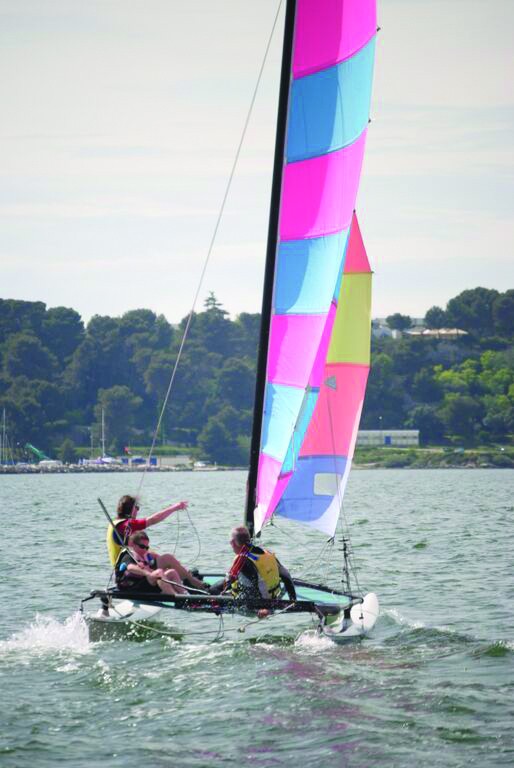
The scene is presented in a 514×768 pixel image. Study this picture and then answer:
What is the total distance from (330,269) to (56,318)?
171 metres

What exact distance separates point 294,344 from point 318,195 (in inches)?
70.5

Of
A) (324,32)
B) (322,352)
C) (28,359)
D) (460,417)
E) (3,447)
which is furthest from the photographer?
(28,359)

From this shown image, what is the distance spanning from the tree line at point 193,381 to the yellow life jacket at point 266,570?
142 meters

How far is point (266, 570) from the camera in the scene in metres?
14.7

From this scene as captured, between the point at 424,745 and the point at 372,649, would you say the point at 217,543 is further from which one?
the point at 424,745

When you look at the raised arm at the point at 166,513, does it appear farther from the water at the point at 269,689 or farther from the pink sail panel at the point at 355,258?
the pink sail panel at the point at 355,258

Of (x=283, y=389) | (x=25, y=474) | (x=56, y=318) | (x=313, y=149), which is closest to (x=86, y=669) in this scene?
(x=283, y=389)

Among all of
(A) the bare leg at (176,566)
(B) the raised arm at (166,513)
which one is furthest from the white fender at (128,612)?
(B) the raised arm at (166,513)

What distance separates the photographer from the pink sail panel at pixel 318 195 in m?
15.9

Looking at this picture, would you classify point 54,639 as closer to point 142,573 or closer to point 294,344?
point 142,573

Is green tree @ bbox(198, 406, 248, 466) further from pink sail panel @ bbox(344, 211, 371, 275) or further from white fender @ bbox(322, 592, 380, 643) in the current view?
white fender @ bbox(322, 592, 380, 643)

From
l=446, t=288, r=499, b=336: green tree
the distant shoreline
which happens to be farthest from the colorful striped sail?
l=446, t=288, r=499, b=336: green tree

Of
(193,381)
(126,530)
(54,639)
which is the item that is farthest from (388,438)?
(54,639)

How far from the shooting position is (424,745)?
10.9 metres
